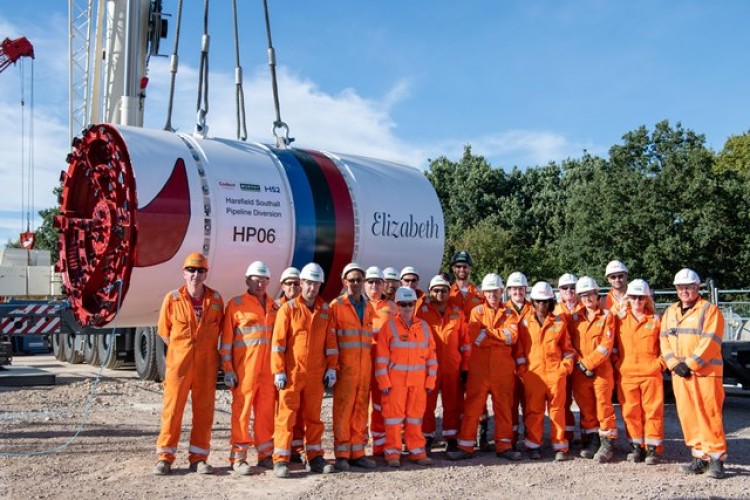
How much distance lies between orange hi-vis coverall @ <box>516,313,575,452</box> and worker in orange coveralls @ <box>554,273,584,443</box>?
0.82 feet

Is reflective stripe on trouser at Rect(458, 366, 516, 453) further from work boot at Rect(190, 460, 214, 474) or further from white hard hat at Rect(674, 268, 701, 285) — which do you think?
work boot at Rect(190, 460, 214, 474)

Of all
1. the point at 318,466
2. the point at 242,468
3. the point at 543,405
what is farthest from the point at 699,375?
the point at 242,468

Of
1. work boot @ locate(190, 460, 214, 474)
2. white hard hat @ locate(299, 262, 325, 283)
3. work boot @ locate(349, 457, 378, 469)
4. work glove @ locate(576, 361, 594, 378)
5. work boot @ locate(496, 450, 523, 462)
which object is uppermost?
white hard hat @ locate(299, 262, 325, 283)

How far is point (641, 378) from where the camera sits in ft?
23.7

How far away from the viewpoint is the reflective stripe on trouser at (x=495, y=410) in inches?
294

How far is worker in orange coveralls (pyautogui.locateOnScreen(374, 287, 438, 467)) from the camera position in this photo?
7078mm

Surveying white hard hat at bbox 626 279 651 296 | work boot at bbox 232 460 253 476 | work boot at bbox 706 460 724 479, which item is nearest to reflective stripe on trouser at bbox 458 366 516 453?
white hard hat at bbox 626 279 651 296

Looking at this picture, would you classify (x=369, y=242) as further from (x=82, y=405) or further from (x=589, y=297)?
(x=82, y=405)

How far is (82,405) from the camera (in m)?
10.7

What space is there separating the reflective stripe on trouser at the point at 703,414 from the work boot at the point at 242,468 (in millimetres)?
3949

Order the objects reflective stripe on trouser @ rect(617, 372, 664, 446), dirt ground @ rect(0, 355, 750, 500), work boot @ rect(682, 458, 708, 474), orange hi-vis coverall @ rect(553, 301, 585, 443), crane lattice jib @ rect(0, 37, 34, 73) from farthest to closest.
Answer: crane lattice jib @ rect(0, 37, 34, 73), orange hi-vis coverall @ rect(553, 301, 585, 443), reflective stripe on trouser @ rect(617, 372, 664, 446), work boot @ rect(682, 458, 708, 474), dirt ground @ rect(0, 355, 750, 500)

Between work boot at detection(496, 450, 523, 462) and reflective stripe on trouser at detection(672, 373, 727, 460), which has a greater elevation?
reflective stripe on trouser at detection(672, 373, 727, 460)

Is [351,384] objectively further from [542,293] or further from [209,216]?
[209,216]

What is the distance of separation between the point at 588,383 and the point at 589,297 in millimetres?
870
